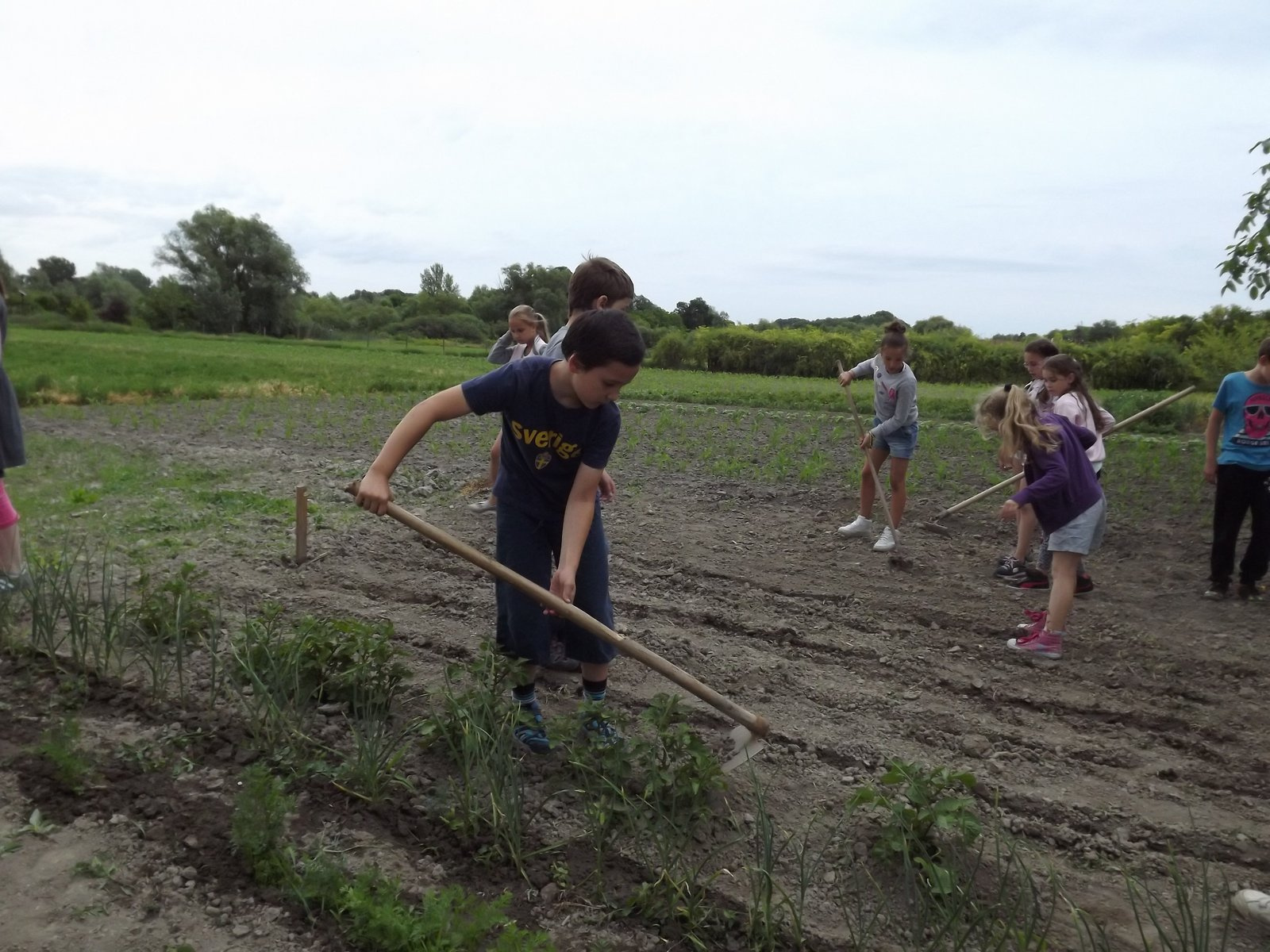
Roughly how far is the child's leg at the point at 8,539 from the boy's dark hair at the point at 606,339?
3514 mm

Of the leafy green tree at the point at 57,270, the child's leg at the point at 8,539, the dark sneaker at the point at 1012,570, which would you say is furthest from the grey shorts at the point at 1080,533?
the leafy green tree at the point at 57,270

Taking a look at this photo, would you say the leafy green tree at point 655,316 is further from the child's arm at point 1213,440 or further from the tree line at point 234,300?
the child's arm at point 1213,440

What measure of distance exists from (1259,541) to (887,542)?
232 cm

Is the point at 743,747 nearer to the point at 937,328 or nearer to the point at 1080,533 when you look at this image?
the point at 1080,533

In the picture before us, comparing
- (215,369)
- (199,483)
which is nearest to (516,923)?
(199,483)

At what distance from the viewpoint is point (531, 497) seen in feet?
11.4

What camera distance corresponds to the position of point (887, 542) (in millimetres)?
6945

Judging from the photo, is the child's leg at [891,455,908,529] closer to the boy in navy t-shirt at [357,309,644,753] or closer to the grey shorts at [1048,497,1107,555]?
the grey shorts at [1048,497,1107,555]

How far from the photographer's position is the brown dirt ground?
2.86 m

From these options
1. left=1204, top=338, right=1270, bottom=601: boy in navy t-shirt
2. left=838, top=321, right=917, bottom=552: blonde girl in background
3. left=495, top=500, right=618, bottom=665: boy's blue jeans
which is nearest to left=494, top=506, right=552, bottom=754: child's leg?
left=495, top=500, right=618, bottom=665: boy's blue jeans

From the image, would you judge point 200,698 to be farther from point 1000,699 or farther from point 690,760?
point 1000,699

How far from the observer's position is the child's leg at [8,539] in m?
4.79

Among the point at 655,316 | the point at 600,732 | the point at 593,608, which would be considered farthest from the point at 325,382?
the point at 655,316

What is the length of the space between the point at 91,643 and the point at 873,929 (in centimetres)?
336
